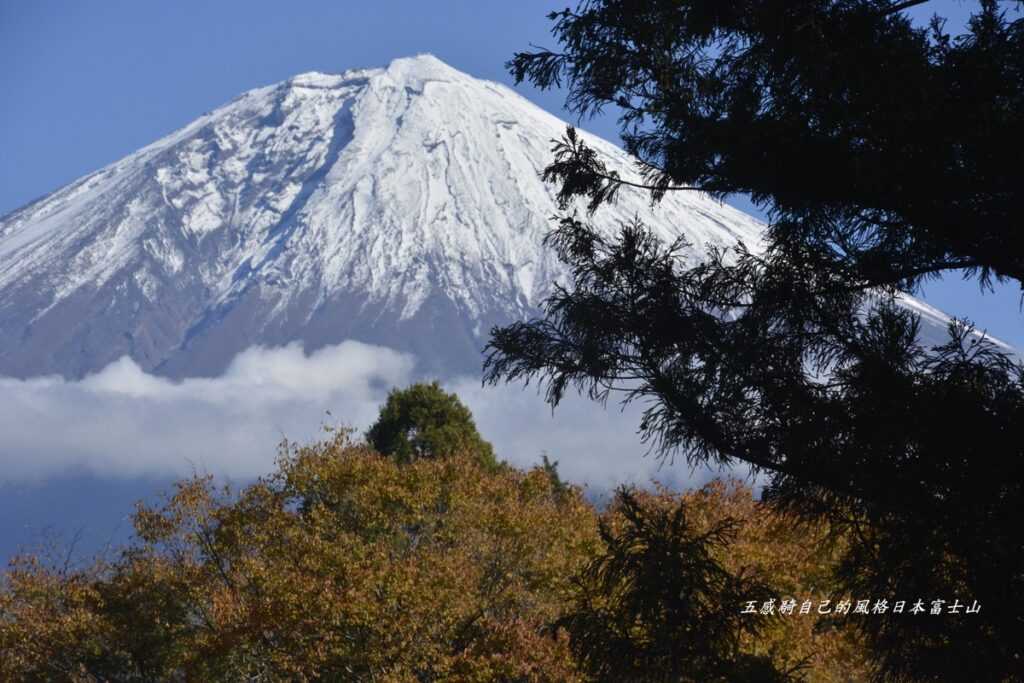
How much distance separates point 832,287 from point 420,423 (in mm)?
40869

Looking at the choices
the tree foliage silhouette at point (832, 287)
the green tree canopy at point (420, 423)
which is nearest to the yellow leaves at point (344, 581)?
the tree foliage silhouette at point (832, 287)

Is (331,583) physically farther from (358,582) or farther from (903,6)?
(903,6)

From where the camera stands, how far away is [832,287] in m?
6.80

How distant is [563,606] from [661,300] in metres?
10.6

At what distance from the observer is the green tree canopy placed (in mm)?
45906

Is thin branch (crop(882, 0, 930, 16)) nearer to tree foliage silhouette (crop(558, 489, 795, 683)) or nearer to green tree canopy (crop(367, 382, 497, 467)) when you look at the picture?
tree foliage silhouette (crop(558, 489, 795, 683))

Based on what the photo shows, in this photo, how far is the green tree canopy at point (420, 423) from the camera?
4591cm

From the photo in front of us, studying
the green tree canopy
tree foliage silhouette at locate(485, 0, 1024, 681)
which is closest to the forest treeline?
tree foliage silhouette at locate(485, 0, 1024, 681)

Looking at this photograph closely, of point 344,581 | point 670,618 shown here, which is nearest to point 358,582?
point 344,581

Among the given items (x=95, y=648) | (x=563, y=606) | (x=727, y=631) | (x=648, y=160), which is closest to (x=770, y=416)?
(x=727, y=631)

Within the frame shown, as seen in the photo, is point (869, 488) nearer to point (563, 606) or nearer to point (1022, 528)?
point (1022, 528)

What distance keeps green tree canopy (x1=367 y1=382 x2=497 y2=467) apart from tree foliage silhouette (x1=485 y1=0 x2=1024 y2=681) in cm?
3817

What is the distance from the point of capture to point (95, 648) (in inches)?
798

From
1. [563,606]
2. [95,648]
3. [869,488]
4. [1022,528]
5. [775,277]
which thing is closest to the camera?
[1022,528]
